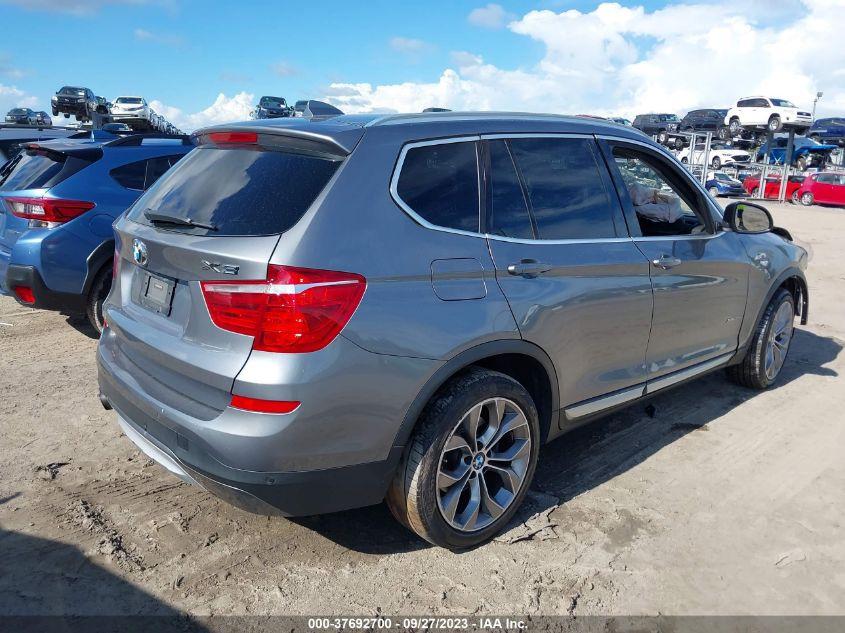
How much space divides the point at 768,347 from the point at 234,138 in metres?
4.13

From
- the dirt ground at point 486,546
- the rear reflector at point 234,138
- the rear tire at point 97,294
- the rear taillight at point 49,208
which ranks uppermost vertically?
the rear reflector at point 234,138

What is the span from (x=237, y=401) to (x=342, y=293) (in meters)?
0.54

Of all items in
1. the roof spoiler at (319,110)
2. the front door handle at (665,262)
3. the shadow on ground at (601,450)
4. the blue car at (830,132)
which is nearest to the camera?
the shadow on ground at (601,450)

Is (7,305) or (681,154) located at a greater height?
(681,154)

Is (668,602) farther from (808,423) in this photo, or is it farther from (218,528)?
(808,423)

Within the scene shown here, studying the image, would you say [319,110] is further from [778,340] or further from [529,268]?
[778,340]

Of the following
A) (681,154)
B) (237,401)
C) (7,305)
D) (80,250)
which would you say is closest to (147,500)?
(237,401)

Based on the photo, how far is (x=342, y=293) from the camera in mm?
2471

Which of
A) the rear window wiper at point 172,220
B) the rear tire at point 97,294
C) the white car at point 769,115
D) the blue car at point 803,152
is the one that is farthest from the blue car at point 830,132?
the rear window wiper at point 172,220

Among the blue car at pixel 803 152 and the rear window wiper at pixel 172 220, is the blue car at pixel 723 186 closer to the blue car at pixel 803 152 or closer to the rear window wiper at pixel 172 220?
the blue car at pixel 803 152

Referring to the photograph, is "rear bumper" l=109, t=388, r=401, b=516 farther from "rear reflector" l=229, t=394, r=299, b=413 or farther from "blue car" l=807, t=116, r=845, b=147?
"blue car" l=807, t=116, r=845, b=147

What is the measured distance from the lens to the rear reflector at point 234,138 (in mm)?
2920

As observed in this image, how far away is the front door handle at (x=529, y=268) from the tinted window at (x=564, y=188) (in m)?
0.18

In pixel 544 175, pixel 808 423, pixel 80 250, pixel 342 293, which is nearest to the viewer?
pixel 342 293
